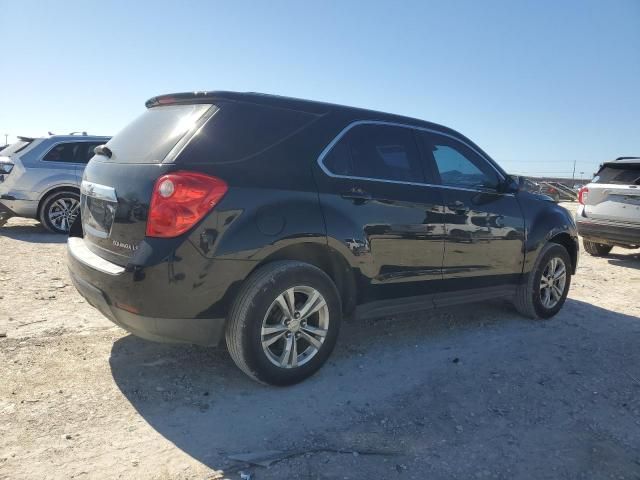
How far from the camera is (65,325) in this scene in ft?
14.2

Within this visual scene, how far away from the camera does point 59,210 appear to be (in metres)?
9.24

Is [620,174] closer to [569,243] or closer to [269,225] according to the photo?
[569,243]

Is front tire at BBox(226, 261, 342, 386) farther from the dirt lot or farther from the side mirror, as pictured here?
the side mirror

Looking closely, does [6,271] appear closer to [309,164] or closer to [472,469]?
[309,164]

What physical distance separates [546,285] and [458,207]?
66.2 inches

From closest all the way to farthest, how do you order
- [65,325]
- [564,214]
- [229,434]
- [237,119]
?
[229,434]
[237,119]
[65,325]
[564,214]

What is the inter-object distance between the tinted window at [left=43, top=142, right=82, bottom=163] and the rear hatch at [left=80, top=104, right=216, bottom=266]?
20.5ft

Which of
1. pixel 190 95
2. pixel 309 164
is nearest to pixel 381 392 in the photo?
pixel 309 164

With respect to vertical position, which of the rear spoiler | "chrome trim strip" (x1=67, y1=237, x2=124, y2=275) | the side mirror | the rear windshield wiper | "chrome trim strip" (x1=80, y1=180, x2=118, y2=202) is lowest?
"chrome trim strip" (x1=67, y1=237, x2=124, y2=275)

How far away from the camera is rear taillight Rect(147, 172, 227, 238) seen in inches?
113

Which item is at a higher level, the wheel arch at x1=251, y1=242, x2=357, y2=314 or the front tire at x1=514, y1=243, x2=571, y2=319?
the wheel arch at x1=251, y1=242, x2=357, y2=314

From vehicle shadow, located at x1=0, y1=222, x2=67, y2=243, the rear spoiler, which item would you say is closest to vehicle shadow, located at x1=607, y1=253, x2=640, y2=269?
the rear spoiler

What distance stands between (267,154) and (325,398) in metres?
1.61

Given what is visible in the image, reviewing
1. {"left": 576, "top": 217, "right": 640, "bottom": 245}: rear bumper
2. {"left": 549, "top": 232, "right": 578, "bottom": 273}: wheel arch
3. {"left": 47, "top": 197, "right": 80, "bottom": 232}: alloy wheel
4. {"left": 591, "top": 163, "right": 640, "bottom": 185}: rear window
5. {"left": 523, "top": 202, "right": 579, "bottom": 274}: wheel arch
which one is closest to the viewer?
{"left": 523, "top": 202, "right": 579, "bottom": 274}: wheel arch
